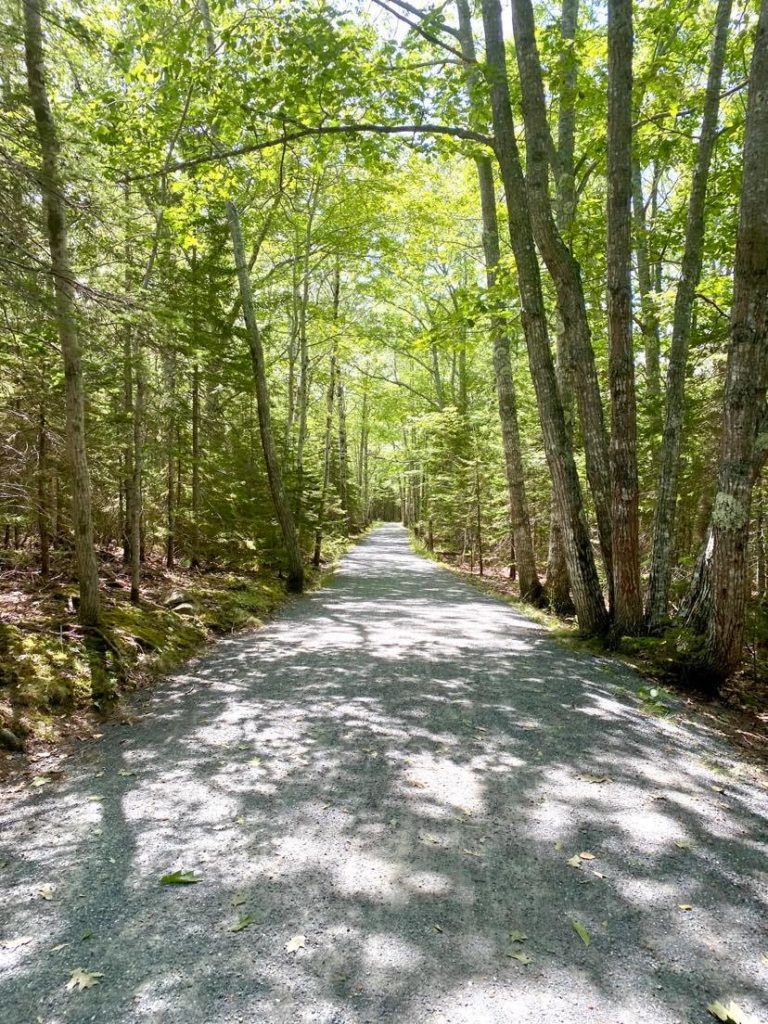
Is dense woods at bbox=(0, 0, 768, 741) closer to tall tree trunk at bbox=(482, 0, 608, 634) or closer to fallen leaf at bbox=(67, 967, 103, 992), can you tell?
tall tree trunk at bbox=(482, 0, 608, 634)

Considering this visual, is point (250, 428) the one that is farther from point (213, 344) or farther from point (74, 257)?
point (74, 257)

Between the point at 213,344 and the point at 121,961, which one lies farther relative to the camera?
the point at 213,344

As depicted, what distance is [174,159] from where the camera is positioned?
806 cm

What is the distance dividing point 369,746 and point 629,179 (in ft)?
22.2

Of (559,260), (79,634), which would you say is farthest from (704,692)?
(79,634)

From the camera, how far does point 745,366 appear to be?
5090mm

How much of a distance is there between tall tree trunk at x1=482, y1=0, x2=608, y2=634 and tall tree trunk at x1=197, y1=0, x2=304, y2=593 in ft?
17.1

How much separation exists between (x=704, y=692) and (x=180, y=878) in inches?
191

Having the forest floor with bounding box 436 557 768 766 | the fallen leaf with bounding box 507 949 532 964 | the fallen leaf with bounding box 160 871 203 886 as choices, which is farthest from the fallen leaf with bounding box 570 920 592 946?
the forest floor with bounding box 436 557 768 766

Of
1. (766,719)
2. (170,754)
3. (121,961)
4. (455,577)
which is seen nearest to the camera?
(121,961)

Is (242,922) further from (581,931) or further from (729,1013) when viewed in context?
(729,1013)

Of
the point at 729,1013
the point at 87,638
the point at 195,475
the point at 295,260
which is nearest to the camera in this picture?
the point at 729,1013

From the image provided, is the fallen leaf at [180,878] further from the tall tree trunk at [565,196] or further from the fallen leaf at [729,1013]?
the tall tree trunk at [565,196]

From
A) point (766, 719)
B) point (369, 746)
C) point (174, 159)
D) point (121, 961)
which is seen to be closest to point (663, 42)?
point (174, 159)
